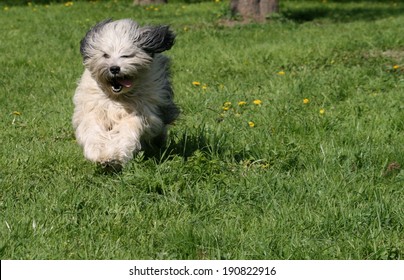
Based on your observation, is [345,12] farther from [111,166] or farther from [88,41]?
[111,166]

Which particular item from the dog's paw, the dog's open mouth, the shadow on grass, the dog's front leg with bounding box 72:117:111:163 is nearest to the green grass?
the dog's paw

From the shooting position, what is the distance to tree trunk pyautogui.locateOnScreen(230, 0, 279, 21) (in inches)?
584

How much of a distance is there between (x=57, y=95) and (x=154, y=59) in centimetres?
294

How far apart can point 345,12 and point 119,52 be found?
12853mm

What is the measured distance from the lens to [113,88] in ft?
18.7

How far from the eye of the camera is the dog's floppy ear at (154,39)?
581 cm

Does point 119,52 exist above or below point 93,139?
above

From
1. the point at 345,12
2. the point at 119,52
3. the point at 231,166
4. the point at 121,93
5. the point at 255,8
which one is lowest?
the point at 345,12

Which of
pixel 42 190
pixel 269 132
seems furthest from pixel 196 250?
pixel 269 132

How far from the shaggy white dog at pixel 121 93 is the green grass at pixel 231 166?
8.0 inches

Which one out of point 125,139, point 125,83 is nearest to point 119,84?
point 125,83

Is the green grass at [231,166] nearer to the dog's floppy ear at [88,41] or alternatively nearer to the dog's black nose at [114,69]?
the dog's black nose at [114,69]

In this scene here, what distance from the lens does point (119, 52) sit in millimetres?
5594
